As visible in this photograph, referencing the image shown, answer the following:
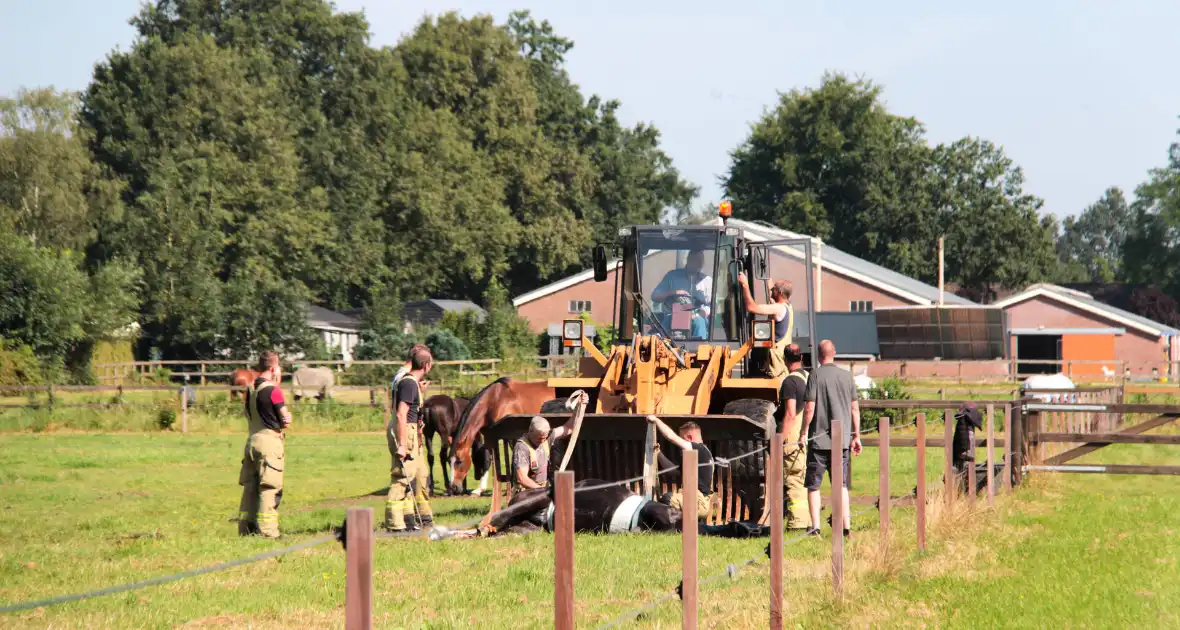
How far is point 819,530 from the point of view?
45.0 feet

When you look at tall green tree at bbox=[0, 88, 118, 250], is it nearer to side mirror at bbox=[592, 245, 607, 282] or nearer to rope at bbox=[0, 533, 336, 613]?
side mirror at bbox=[592, 245, 607, 282]

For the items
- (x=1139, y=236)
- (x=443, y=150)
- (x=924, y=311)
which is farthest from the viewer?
(x=1139, y=236)

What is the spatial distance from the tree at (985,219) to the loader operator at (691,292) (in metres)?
76.8

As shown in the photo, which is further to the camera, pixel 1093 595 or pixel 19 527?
pixel 19 527

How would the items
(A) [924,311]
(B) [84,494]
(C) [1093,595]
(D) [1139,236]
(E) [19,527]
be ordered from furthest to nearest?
(D) [1139,236], (A) [924,311], (B) [84,494], (E) [19,527], (C) [1093,595]

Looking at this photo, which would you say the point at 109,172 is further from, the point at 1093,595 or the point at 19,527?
the point at 1093,595

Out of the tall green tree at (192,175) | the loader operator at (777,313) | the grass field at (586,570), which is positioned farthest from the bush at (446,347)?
the loader operator at (777,313)

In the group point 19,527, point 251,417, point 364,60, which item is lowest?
point 19,527

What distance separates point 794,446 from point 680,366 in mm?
1790

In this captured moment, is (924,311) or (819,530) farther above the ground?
(924,311)

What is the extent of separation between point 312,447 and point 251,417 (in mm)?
14596

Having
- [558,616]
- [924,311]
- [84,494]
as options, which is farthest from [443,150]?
[558,616]

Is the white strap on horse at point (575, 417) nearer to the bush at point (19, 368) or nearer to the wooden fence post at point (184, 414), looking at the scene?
the wooden fence post at point (184, 414)

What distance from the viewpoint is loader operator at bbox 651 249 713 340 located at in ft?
54.0
